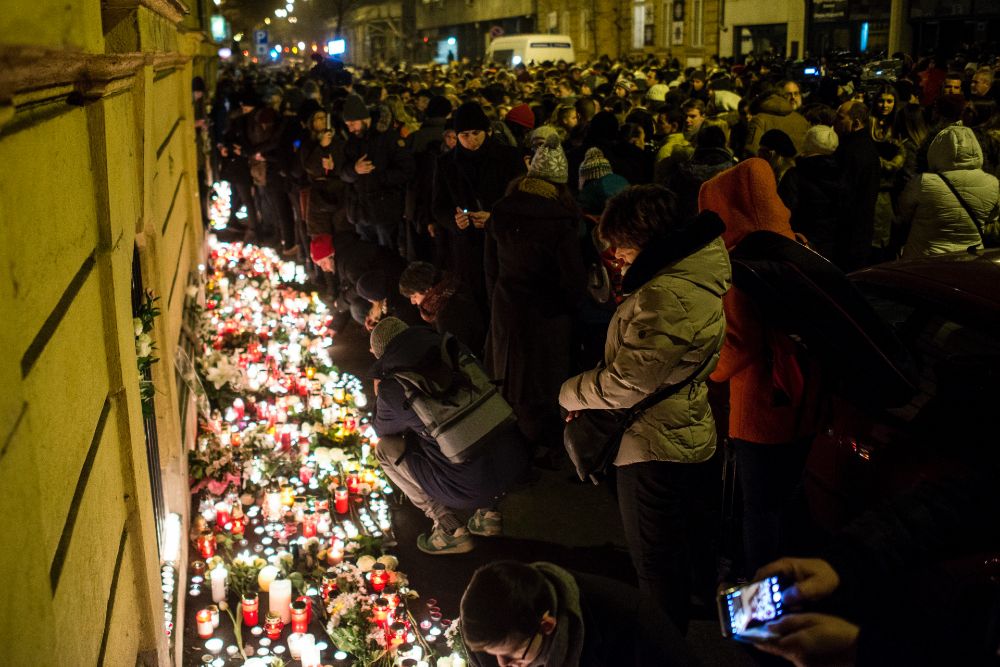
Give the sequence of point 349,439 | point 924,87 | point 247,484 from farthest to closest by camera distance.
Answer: point 924,87
point 349,439
point 247,484

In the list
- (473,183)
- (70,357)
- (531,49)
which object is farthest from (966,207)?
(531,49)

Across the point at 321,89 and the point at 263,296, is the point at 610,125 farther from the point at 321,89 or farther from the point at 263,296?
the point at 321,89

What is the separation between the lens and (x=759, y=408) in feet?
14.2

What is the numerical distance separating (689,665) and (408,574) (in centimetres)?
249

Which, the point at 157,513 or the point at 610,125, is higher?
the point at 610,125

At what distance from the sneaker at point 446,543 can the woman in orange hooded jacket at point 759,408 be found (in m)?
1.58

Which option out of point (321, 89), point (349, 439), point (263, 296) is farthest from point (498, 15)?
point (349, 439)

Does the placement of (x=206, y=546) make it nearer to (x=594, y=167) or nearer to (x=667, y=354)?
(x=667, y=354)

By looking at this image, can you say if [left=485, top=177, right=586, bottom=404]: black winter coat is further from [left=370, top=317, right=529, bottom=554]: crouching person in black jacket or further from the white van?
the white van

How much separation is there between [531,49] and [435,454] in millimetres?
27310

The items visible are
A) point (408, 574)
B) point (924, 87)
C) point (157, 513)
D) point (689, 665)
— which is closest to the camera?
point (689, 665)

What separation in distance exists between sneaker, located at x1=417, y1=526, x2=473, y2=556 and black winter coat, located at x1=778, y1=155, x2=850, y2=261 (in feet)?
11.8

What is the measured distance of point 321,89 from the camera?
20.3 meters

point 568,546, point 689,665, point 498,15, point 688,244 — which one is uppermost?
point 498,15
